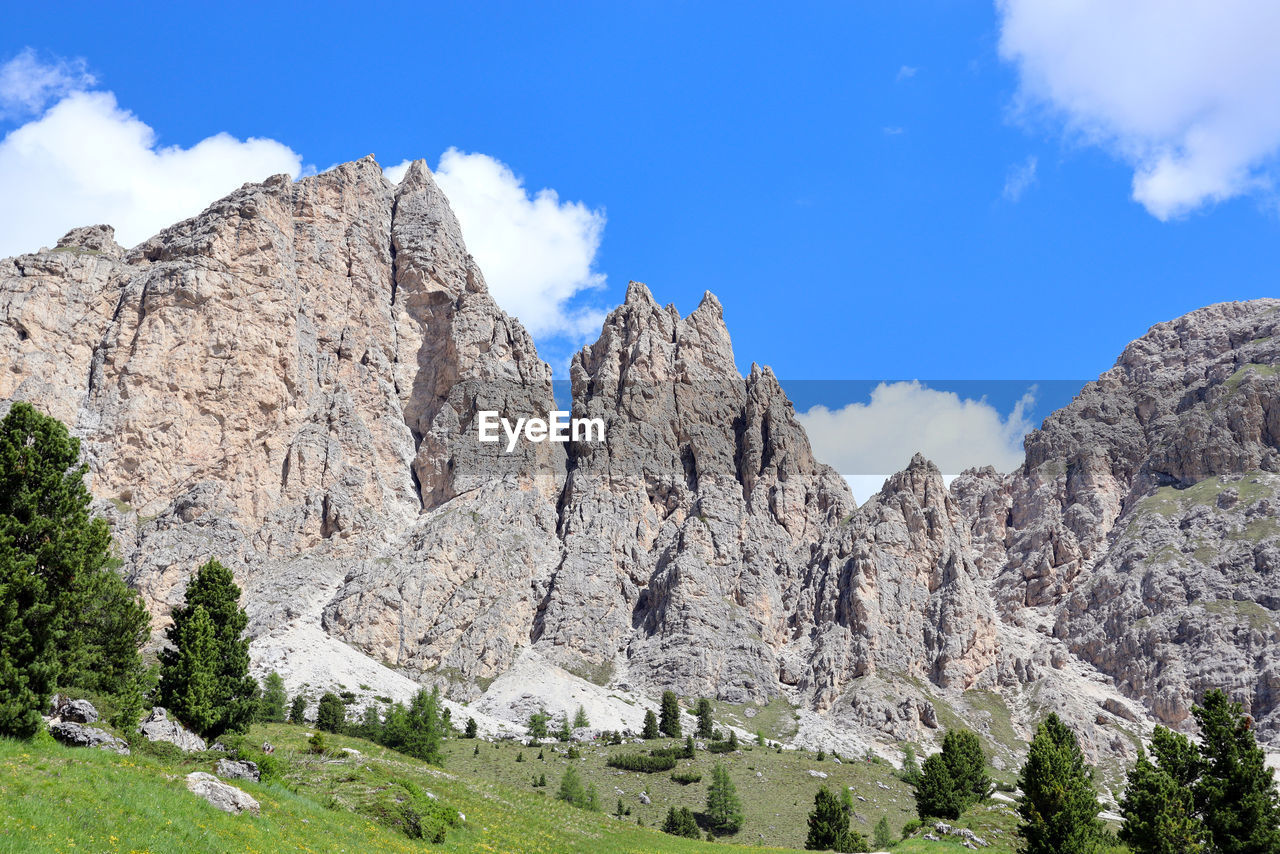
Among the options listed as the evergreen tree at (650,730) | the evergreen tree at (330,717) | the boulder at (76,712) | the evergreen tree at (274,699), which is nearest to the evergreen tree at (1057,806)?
the boulder at (76,712)

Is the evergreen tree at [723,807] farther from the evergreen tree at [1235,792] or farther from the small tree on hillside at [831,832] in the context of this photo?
the evergreen tree at [1235,792]

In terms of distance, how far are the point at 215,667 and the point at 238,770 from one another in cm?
1671

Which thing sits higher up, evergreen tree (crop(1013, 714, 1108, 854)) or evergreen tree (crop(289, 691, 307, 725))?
evergreen tree (crop(1013, 714, 1108, 854))

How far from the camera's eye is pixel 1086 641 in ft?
639

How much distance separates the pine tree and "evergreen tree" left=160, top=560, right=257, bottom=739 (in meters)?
100

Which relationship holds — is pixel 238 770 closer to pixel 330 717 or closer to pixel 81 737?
pixel 81 737

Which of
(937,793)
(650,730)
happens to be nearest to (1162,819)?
(937,793)

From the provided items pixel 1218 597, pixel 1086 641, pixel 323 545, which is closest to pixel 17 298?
pixel 323 545

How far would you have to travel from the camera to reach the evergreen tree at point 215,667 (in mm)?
50156

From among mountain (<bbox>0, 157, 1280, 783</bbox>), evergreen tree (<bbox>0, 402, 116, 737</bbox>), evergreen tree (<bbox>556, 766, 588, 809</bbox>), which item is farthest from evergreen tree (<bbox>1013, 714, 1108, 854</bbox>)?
mountain (<bbox>0, 157, 1280, 783</bbox>)

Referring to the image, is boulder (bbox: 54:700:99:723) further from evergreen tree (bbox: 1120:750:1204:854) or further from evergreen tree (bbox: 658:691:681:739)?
evergreen tree (bbox: 658:691:681:739)

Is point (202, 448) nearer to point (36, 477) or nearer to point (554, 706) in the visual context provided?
point (554, 706)

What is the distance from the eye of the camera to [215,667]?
5219cm

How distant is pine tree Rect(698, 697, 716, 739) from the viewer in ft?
478
